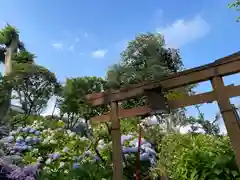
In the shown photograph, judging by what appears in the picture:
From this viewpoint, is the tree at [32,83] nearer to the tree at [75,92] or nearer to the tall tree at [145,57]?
the tree at [75,92]

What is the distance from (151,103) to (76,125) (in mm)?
18801

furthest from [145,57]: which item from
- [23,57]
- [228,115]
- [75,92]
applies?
[228,115]

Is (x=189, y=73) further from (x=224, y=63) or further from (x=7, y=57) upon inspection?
(x=7, y=57)

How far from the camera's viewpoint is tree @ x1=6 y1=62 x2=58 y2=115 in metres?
14.1

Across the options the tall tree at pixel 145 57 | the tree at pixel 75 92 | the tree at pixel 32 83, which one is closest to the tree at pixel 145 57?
the tall tree at pixel 145 57

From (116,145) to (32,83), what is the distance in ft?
43.0

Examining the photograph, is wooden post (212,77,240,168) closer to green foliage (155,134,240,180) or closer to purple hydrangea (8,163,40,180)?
green foliage (155,134,240,180)

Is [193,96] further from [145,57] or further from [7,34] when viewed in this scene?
[7,34]

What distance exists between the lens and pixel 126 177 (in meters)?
4.55

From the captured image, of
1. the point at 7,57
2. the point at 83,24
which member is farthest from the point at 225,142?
the point at 7,57

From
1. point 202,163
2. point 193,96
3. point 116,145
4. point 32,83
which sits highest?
point 32,83

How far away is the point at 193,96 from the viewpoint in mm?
2947

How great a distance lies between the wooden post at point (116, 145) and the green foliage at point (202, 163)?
87cm

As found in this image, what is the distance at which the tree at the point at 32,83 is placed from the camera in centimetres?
1414
